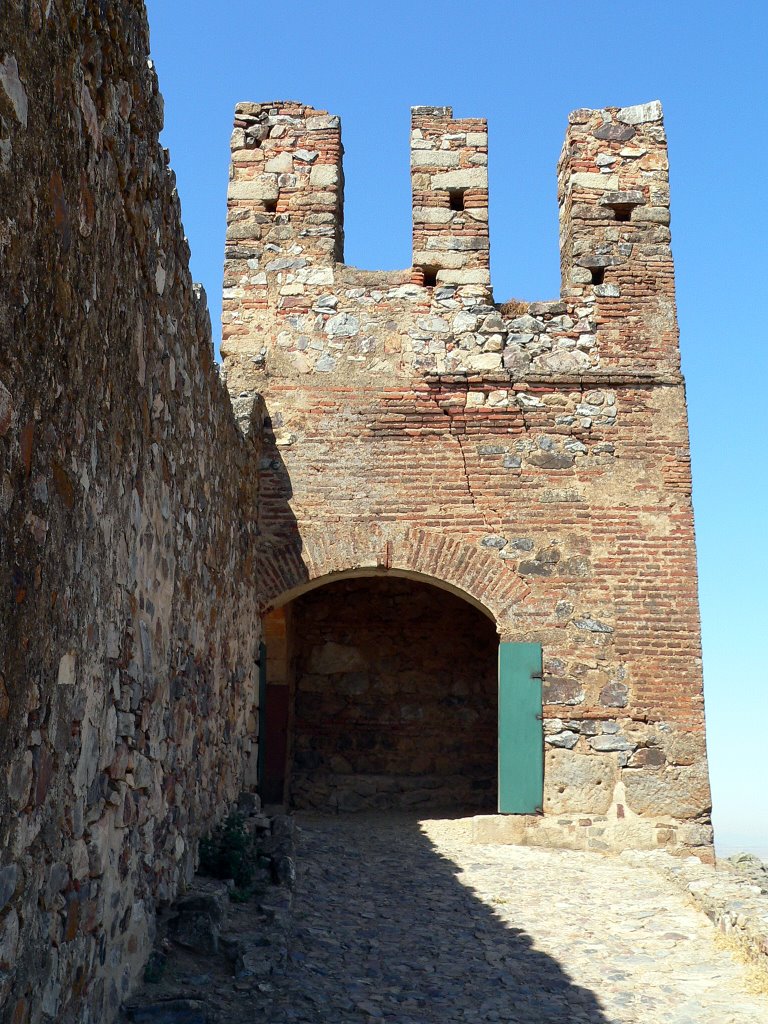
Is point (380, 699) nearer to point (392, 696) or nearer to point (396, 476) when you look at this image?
point (392, 696)

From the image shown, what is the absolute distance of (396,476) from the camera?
8961 millimetres

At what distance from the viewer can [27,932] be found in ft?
9.11

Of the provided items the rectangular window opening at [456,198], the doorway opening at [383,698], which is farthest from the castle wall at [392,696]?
the rectangular window opening at [456,198]

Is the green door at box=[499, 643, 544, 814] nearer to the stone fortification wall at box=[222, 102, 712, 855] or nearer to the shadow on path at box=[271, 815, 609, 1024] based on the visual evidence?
the stone fortification wall at box=[222, 102, 712, 855]

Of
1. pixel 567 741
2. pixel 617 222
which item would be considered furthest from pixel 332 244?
pixel 567 741

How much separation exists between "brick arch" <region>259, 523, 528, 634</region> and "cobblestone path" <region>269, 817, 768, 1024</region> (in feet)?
6.47

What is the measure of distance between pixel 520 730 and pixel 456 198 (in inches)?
184

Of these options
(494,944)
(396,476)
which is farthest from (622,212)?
(494,944)

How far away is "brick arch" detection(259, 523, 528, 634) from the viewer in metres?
8.70

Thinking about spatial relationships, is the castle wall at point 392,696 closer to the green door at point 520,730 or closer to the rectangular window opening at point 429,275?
the green door at point 520,730

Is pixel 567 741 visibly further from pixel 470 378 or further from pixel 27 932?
pixel 27 932

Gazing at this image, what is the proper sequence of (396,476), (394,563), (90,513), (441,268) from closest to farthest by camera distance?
(90,513) < (394,563) < (396,476) < (441,268)

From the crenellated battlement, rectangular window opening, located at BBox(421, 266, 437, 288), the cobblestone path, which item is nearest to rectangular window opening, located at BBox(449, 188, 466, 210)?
the crenellated battlement

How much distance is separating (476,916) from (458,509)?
353cm
